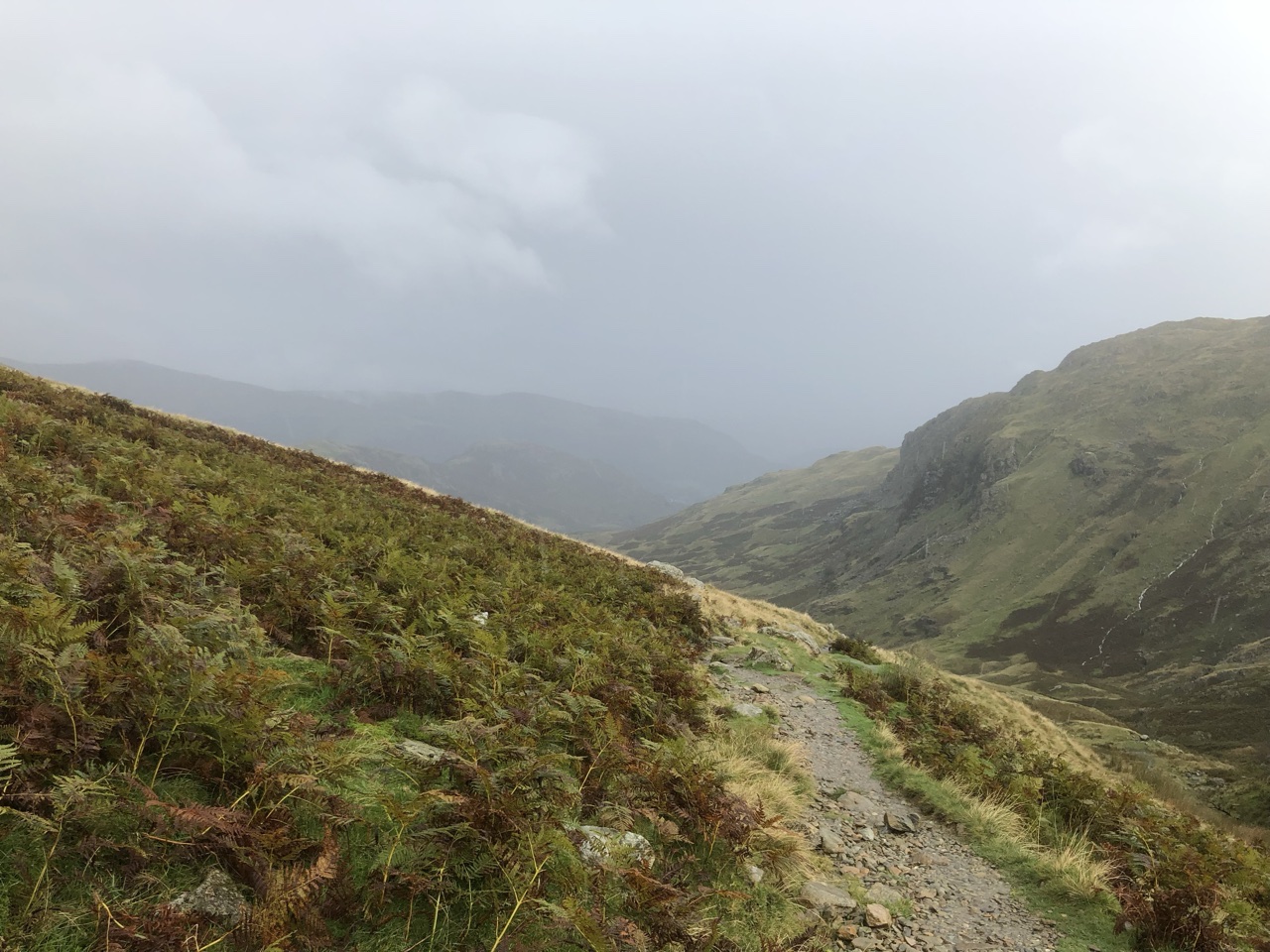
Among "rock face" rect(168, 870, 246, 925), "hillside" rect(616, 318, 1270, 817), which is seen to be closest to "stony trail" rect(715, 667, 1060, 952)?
"rock face" rect(168, 870, 246, 925)

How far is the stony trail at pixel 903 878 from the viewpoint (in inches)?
247

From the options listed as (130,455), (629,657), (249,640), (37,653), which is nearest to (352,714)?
(249,640)

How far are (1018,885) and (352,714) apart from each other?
8.63m

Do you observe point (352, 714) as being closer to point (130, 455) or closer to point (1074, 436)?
point (130, 455)

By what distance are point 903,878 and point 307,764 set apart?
286 inches

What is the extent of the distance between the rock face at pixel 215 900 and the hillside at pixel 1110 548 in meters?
62.1

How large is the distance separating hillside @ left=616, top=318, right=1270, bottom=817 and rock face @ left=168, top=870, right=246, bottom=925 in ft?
204

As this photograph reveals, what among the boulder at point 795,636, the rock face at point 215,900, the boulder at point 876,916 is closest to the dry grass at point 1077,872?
the boulder at point 876,916

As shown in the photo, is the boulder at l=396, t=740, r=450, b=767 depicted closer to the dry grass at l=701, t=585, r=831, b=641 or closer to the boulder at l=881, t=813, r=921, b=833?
the boulder at l=881, t=813, r=921, b=833

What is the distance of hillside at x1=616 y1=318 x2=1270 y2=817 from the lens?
3017 inches

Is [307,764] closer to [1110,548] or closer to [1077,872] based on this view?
[1077,872]

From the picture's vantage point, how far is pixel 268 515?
12.9 metres

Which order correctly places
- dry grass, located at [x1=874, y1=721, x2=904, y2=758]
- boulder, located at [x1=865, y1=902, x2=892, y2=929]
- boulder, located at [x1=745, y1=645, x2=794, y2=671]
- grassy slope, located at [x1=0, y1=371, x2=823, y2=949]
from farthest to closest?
1. boulder, located at [x1=745, y1=645, x2=794, y2=671]
2. dry grass, located at [x1=874, y1=721, x2=904, y2=758]
3. boulder, located at [x1=865, y1=902, x2=892, y2=929]
4. grassy slope, located at [x1=0, y1=371, x2=823, y2=949]

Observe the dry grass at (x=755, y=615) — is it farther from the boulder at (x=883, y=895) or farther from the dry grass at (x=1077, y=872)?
the boulder at (x=883, y=895)
